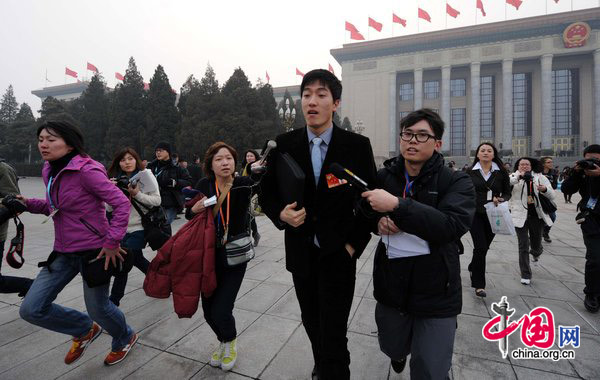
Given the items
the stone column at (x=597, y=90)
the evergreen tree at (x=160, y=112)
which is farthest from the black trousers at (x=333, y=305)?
the stone column at (x=597, y=90)

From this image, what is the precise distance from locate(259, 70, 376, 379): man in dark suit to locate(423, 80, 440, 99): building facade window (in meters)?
53.7

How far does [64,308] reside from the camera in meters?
2.55

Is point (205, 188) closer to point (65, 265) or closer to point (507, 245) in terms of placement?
point (65, 265)

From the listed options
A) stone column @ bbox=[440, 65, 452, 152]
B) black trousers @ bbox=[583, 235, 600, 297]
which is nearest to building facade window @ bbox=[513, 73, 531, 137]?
stone column @ bbox=[440, 65, 452, 152]

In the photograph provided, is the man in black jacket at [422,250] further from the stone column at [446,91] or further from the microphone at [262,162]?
the stone column at [446,91]

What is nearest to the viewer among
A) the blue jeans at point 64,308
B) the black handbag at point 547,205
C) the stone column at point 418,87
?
the blue jeans at point 64,308

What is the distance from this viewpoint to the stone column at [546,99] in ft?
136

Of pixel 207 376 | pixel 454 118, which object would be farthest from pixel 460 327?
pixel 454 118

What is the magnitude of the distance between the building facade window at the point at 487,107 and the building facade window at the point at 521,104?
9.06 feet

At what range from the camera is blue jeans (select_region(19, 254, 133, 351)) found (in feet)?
7.63

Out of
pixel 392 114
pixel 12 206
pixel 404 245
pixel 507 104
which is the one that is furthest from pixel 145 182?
pixel 507 104

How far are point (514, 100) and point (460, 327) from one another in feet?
177

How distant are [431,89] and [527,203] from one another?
167ft

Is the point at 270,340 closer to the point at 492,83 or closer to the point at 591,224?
the point at 591,224
